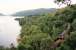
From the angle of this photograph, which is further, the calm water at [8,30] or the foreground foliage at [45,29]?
the calm water at [8,30]

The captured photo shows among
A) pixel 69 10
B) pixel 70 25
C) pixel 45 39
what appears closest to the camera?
pixel 45 39

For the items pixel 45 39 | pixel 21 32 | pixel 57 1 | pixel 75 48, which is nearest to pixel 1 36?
pixel 21 32

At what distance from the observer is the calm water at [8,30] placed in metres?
9.98

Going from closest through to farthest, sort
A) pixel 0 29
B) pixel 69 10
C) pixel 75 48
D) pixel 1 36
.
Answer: pixel 75 48, pixel 69 10, pixel 1 36, pixel 0 29

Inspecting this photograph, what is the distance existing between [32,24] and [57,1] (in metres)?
1.34

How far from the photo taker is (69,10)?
9.67 metres

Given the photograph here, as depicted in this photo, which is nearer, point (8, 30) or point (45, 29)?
point (45, 29)

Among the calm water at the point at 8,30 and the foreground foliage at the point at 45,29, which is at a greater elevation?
the foreground foliage at the point at 45,29

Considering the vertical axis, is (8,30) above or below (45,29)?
below

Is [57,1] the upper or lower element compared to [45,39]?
upper

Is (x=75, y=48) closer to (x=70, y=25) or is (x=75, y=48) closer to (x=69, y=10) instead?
(x=70, y=25)

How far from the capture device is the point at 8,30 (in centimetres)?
1162

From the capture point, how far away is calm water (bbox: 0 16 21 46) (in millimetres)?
9983

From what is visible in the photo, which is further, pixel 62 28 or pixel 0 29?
pixel 0 29
